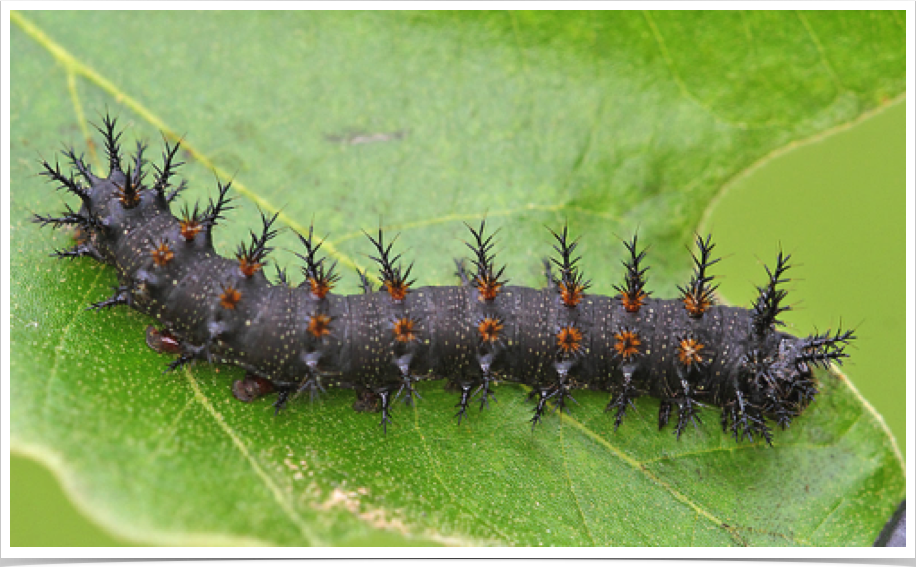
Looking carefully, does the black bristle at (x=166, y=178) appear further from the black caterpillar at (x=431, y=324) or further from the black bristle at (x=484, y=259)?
the black bristle at (x=484, y=259)

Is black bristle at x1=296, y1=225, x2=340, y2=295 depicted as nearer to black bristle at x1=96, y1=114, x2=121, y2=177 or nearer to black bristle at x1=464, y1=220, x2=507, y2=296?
black bristle at x1=464, y1=220, x2=507, y2=296

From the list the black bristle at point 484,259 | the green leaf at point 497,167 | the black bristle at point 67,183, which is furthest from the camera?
the black bristle at point 484,259

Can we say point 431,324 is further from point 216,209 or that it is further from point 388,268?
point 216,209

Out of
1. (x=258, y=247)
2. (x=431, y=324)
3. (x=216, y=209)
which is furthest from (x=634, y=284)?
(x=216, y=209)

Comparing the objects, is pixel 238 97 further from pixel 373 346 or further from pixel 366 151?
pixel 373 346

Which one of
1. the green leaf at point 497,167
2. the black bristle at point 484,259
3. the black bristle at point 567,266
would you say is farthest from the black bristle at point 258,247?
the black bristle at point 567,266

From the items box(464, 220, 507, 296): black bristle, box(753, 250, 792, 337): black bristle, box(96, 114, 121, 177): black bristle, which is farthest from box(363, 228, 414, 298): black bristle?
box(753, 250, 792, 337): black bristle

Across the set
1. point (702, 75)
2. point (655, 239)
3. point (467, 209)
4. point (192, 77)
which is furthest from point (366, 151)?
point (702, 75)
